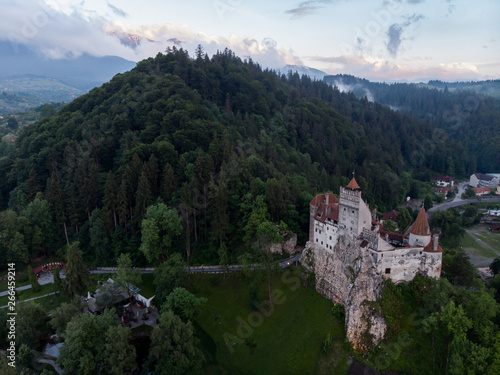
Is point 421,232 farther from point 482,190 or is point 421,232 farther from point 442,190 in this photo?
point 482,190

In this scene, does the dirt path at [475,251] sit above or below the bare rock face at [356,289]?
below

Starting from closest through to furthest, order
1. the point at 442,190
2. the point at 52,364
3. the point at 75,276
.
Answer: the point at 52,364, the point at 75,276, the point at 442,190

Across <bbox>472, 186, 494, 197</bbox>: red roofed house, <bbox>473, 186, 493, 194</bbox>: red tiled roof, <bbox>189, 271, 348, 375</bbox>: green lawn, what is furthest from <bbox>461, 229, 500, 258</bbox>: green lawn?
<bbox>189, 271, 348, 375</bbox>: green lawn

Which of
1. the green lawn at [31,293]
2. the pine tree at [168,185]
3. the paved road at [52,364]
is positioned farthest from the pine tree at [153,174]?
the paved road at [52,364]

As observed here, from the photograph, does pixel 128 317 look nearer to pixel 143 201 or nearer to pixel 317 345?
pixel 143 201

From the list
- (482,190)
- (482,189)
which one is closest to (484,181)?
(482,189)

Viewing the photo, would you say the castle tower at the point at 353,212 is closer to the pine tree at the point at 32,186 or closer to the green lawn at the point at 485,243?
the green lawn at the point at 485,243
